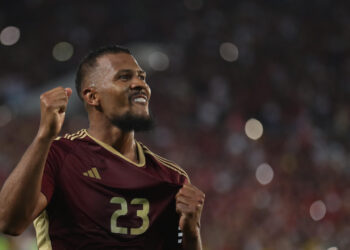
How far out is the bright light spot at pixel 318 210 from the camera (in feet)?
30.5

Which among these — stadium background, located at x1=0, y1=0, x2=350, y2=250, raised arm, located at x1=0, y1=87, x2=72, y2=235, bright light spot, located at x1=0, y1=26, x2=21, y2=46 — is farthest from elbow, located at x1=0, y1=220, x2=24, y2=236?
bright light spot, located at x1=0, y1=26, x2=21, y2=46

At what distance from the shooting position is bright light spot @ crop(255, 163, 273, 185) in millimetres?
9758

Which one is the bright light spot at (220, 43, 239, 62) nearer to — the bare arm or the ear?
the ear

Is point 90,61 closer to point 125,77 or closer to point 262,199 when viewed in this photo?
point 125,77

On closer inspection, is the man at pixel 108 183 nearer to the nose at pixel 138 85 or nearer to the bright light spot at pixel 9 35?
the nose at pixel 138 85

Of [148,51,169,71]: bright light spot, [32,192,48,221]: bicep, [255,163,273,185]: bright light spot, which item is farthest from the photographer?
[148,51,169,71]: bright light spot

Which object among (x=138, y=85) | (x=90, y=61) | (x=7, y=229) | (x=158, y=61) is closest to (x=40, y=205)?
(x=7, y=229)

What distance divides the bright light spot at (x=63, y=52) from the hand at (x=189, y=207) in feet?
36.1

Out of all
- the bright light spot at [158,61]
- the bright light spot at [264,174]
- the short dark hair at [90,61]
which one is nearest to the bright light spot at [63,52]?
the bright light spot at [158,61]

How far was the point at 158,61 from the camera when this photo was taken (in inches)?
501

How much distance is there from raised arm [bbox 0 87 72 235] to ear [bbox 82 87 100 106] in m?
0.51

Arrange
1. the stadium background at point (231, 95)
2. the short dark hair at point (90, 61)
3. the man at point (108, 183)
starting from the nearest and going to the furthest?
1. the man at point (108, 183)
2. the short dark hair at point (90, 61)
3. the stadium background at point (231, 95)

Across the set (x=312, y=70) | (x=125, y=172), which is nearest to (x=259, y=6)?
(x=312, y=70)

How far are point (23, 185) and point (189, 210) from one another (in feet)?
2.26
